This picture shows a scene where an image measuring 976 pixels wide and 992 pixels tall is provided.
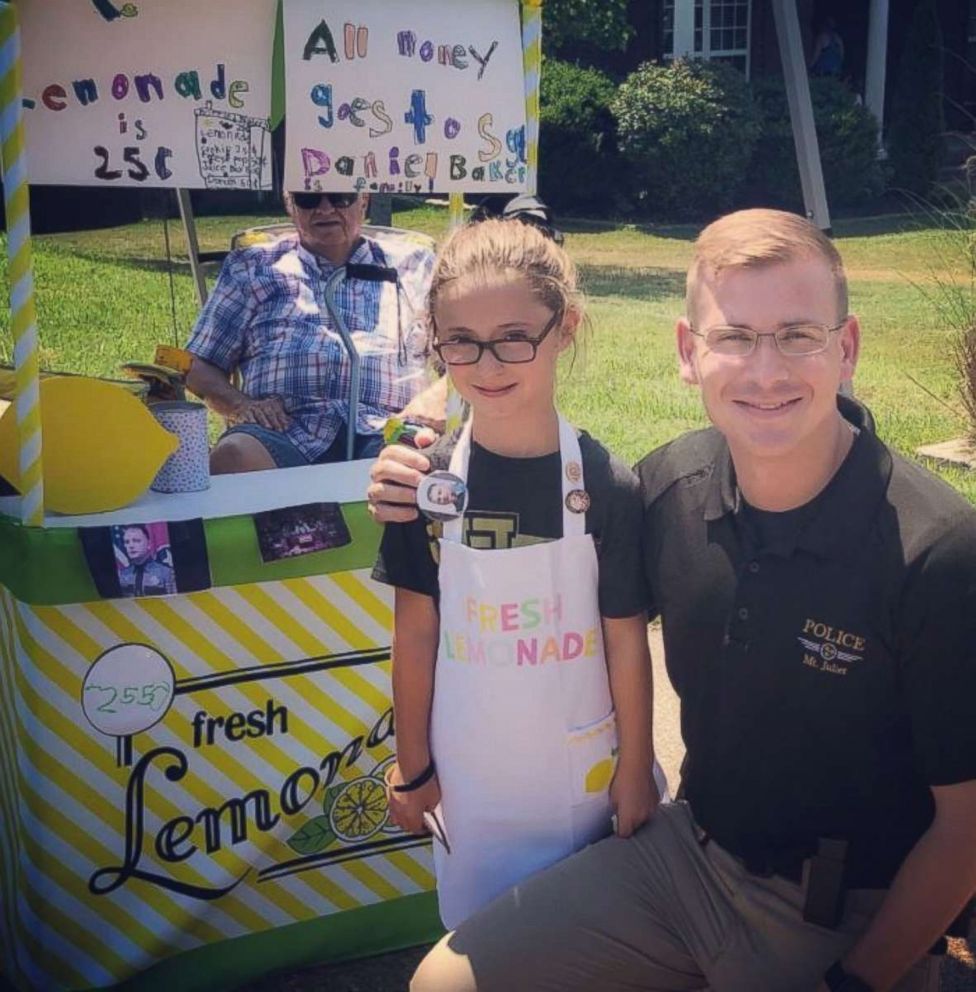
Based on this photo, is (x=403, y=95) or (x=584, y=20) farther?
(x=584, y=20)

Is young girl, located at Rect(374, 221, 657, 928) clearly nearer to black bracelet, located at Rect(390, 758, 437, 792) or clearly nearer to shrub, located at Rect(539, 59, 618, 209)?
black bracelet, located at Rect(390, 758, 437, 792)

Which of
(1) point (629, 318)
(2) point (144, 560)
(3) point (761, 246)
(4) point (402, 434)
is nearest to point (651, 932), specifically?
(4) point (402, 434)

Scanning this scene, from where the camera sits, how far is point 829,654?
1.75 meters

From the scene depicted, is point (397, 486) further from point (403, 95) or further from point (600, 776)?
point (403, 95)

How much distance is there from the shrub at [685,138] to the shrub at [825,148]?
45cm

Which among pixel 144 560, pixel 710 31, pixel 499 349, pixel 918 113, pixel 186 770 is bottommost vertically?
pixel 186 770

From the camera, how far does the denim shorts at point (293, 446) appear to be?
135 inches

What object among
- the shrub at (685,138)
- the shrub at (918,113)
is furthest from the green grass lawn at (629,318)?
the shrub at (918,113)

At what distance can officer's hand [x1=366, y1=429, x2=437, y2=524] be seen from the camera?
6.63ft

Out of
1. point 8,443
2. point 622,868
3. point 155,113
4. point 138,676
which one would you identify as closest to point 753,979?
point 622,868

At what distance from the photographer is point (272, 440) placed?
11.4 feet

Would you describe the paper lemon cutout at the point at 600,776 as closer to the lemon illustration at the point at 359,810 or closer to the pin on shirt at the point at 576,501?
the pin on shirt at the point at 576,501

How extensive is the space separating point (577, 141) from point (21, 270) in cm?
1445

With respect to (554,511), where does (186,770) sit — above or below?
below
